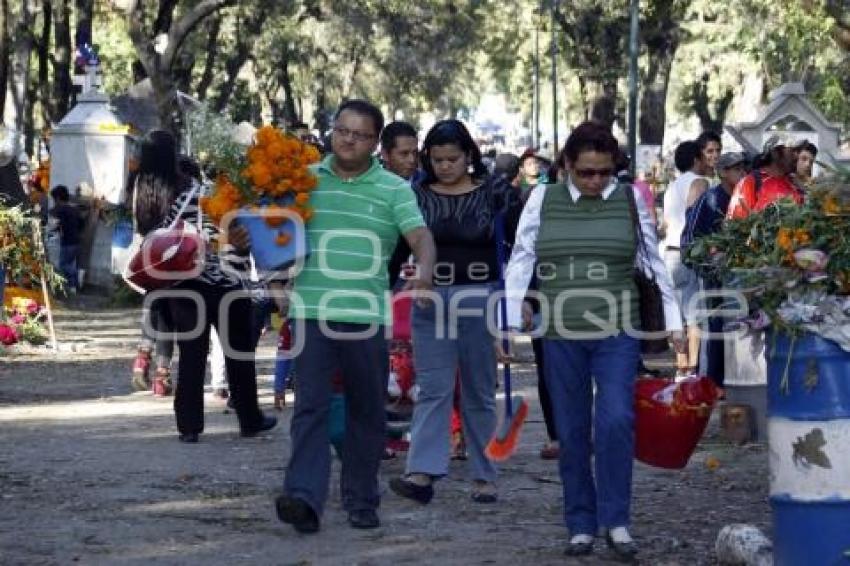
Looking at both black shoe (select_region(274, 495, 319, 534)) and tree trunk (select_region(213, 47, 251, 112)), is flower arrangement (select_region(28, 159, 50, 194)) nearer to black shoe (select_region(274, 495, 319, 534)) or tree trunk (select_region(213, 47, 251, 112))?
tree trunk (select_region(213, 47, 251, 112))

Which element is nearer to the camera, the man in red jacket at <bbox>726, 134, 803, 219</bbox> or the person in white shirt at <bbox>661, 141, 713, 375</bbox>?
the man in red jacket at <bbox>726, 134, 803, 219</bbox>

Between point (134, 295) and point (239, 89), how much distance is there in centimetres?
4011

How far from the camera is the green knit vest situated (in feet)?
25.9

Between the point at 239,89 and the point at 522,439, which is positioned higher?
the point at 239,89

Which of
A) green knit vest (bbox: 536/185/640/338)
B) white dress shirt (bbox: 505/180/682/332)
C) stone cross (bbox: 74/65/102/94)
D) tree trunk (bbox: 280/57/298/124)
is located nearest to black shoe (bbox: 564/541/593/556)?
green knit vest (bbox: 536/185/640/338)

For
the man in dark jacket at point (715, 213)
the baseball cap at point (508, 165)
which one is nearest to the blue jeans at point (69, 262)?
the baseball cap at point (508, 165)

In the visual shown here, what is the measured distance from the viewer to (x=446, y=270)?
9.23m

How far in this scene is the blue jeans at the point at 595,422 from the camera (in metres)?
7.83

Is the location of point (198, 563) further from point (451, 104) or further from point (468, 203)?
point (451, 104)

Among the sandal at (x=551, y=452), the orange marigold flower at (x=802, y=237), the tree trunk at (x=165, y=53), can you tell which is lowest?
the sandal at (x=551, y=452)

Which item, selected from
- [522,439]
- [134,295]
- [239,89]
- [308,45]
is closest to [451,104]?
[239,89]

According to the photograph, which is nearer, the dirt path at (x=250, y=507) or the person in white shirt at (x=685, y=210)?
the dirt path at (x=250, y=507)

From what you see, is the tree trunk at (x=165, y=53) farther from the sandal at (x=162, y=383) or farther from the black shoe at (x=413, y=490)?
the black shoe at (x=413, y=490)

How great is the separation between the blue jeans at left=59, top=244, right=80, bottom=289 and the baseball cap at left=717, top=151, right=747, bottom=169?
49.0 ft
